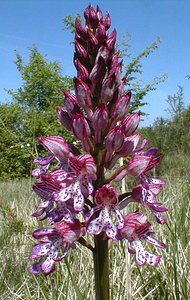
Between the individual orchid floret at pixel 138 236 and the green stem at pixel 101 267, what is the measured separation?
136 mm

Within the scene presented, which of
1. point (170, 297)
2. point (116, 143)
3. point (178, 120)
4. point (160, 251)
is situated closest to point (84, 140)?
point (116, 143)

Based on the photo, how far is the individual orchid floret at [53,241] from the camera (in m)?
1.50

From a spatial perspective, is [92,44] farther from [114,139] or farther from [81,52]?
[114,139]

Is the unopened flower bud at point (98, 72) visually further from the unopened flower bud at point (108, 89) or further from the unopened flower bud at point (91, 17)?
the unopened flower bud at point (91, 17)

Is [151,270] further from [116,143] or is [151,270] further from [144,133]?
[144,133]

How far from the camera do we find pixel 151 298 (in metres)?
2.26

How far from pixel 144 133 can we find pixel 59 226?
11782 millimetres

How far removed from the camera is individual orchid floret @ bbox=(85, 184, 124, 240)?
141cm

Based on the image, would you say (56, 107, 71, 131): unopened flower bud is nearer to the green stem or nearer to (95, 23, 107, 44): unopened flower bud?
(95, 23, 107, 44): unopened flower bud

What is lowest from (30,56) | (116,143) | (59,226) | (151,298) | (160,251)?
(151,298)

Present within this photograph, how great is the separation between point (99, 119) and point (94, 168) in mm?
187

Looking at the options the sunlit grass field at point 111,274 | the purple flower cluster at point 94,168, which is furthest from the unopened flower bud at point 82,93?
the sunlit grass field at point 111,274

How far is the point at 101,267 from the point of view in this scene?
1468mm

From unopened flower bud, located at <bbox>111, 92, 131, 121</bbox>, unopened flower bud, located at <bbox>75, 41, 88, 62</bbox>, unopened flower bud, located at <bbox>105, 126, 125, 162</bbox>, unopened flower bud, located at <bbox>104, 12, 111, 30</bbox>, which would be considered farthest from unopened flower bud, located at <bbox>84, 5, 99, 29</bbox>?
unopened flower bud, located at <bbox>105, 126, 125, 162</bbox>
